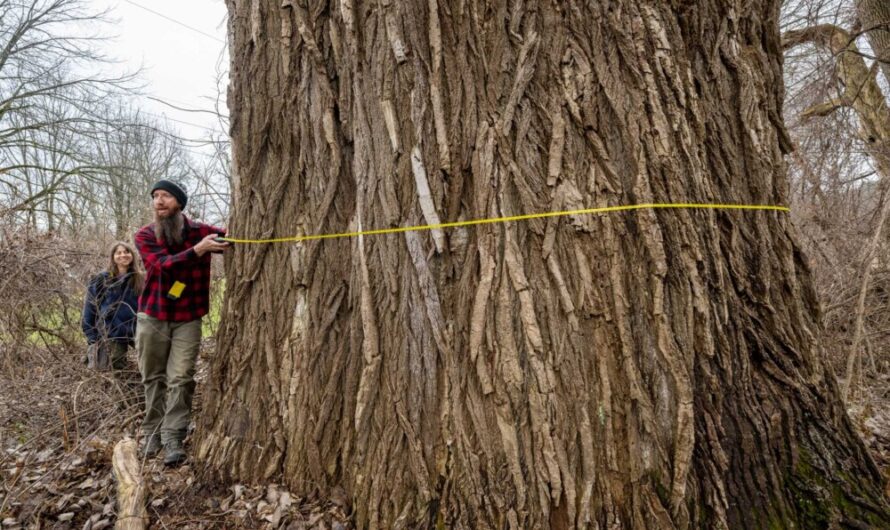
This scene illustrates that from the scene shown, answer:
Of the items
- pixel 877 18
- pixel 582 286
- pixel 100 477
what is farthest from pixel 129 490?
pixel 877 18

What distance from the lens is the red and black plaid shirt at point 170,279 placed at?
339 centimetres

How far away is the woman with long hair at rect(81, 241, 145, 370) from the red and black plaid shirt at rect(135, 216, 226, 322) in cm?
114

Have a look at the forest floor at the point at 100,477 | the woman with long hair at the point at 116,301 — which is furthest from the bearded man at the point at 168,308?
the woman with long hair at the point at 116,301

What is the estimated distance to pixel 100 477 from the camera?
9.77 feet

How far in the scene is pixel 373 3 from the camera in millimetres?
2244

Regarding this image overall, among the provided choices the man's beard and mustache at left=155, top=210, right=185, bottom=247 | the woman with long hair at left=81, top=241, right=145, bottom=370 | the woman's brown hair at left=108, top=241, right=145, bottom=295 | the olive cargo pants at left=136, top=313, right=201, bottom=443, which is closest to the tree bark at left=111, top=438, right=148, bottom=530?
the olive cargo pants at left=136, top=313, right=201, bottom=443

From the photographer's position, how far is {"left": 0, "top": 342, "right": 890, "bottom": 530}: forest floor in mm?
2404

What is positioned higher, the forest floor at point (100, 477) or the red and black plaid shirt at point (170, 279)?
the red and black plaid shirt at point (170, 279)

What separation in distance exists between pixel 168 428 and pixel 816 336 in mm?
3723

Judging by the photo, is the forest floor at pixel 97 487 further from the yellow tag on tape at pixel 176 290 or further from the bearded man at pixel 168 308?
the yellow tag on tape at pixel 176 290

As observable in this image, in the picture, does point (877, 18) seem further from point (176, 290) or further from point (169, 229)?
point (176, 290)

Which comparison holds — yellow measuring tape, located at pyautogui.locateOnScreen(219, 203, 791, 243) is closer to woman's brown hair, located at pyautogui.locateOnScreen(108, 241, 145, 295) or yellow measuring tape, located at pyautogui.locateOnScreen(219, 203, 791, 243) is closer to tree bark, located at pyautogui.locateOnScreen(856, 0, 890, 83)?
woman's brown hair, located at pyautogui.locateOnScreen(108, 241, 145, 295)

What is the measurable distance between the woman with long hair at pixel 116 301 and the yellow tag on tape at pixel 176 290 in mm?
1295

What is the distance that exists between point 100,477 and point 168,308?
1096 mm
